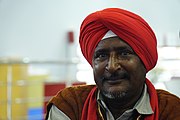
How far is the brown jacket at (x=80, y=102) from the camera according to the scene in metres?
1.00

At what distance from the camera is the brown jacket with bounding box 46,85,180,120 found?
1.00 meters

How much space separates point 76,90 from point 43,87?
1878 mm

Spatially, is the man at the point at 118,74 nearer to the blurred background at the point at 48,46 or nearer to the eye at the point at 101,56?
the eye at the point at 101,56

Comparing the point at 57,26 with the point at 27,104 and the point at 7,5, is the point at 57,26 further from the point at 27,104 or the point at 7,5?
the point at 27,104

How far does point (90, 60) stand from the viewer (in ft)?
3.54

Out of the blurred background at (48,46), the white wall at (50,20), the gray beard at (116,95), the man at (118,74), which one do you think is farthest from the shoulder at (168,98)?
the white wall at (50,20)

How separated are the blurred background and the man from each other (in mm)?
1428

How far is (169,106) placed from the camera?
1.00 m

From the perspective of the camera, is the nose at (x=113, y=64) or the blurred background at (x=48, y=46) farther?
the blurred background at (x=48, y=46)

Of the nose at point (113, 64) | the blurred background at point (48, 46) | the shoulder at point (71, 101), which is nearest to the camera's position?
the nose at point (113, 64)

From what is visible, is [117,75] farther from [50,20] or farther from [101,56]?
[50,20]

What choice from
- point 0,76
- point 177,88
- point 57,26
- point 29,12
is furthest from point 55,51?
point 177,88

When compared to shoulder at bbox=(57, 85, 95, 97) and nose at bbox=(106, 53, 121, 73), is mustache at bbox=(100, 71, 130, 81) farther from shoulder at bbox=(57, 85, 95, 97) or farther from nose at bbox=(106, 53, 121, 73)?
shoulder at bbox=(57, 85, 95, 97)

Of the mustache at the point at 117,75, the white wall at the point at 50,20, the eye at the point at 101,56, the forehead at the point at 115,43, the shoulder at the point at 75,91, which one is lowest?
the shoulder at the point at 75,91
